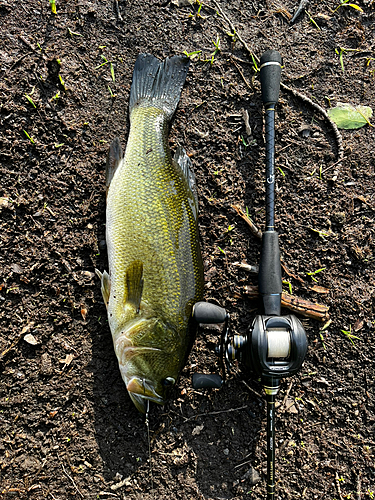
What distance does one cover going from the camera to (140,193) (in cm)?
255

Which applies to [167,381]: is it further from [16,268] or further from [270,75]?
[270,75]

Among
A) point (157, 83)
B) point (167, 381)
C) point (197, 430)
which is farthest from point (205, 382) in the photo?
point (157, 83)

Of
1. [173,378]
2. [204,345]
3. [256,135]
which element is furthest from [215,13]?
[173,378]

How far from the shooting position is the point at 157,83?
9.53 feet

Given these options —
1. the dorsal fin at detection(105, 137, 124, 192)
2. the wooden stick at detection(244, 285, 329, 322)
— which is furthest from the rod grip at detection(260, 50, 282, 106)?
the wooden stick at detection(244, 285, 329, 322)

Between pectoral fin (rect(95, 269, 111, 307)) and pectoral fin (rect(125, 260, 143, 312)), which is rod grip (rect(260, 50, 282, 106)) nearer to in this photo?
pectoral fin (rect(125, 260, 143, 312))

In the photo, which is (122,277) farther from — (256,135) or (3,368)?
(256,135)

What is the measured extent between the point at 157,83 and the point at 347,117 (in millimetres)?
1711

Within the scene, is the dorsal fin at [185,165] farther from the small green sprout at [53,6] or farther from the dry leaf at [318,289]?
the small green sprout at [53,6]

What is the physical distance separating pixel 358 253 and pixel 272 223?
35.4 inches

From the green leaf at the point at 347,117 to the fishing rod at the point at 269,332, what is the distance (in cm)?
70

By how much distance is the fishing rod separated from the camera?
7.75 ft

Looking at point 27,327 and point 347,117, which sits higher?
point 347,117

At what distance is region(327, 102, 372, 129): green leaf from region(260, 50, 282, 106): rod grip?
2.23 feet
